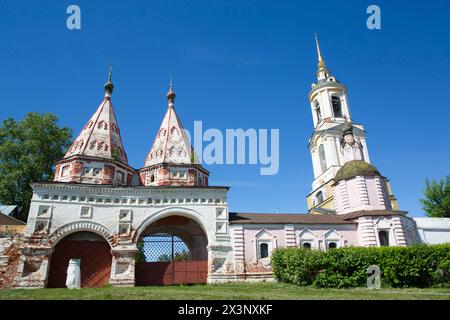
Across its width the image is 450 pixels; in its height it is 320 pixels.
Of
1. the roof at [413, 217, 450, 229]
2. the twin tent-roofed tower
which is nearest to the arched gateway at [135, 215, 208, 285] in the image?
the twin tent-roofed tower

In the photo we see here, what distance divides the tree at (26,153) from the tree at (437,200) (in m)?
36.6

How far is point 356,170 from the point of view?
22203 mm

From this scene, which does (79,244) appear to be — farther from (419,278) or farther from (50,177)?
(419,278)

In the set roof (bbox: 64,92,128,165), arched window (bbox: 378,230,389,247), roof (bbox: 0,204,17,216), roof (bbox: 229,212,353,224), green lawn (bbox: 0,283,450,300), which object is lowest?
green lawn (bbox: 0,283,450,300)

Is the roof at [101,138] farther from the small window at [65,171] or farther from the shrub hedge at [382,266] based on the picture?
the shrub hedge at [382,266]

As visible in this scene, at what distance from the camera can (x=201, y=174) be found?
79.7 ft

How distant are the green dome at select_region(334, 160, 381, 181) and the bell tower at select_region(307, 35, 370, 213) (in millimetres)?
6177

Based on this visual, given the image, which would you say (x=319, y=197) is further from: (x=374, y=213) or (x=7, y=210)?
(x=7, y=210)

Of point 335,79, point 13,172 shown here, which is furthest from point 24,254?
point 335,79

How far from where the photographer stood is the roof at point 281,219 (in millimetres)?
19214

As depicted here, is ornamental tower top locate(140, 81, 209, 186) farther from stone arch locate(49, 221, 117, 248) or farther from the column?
the column

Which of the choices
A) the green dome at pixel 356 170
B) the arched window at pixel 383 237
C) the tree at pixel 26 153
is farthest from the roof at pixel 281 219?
the tree at pixel 26 153

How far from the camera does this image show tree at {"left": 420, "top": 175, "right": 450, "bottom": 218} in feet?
98.8

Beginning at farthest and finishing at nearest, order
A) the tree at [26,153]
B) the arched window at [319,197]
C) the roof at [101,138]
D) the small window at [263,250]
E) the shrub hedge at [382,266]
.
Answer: the arched window at [319,197] → the tree at [26,153] → the roof at [101,138] → the small window at [263,250] → the shrub hedge at [382,266]
